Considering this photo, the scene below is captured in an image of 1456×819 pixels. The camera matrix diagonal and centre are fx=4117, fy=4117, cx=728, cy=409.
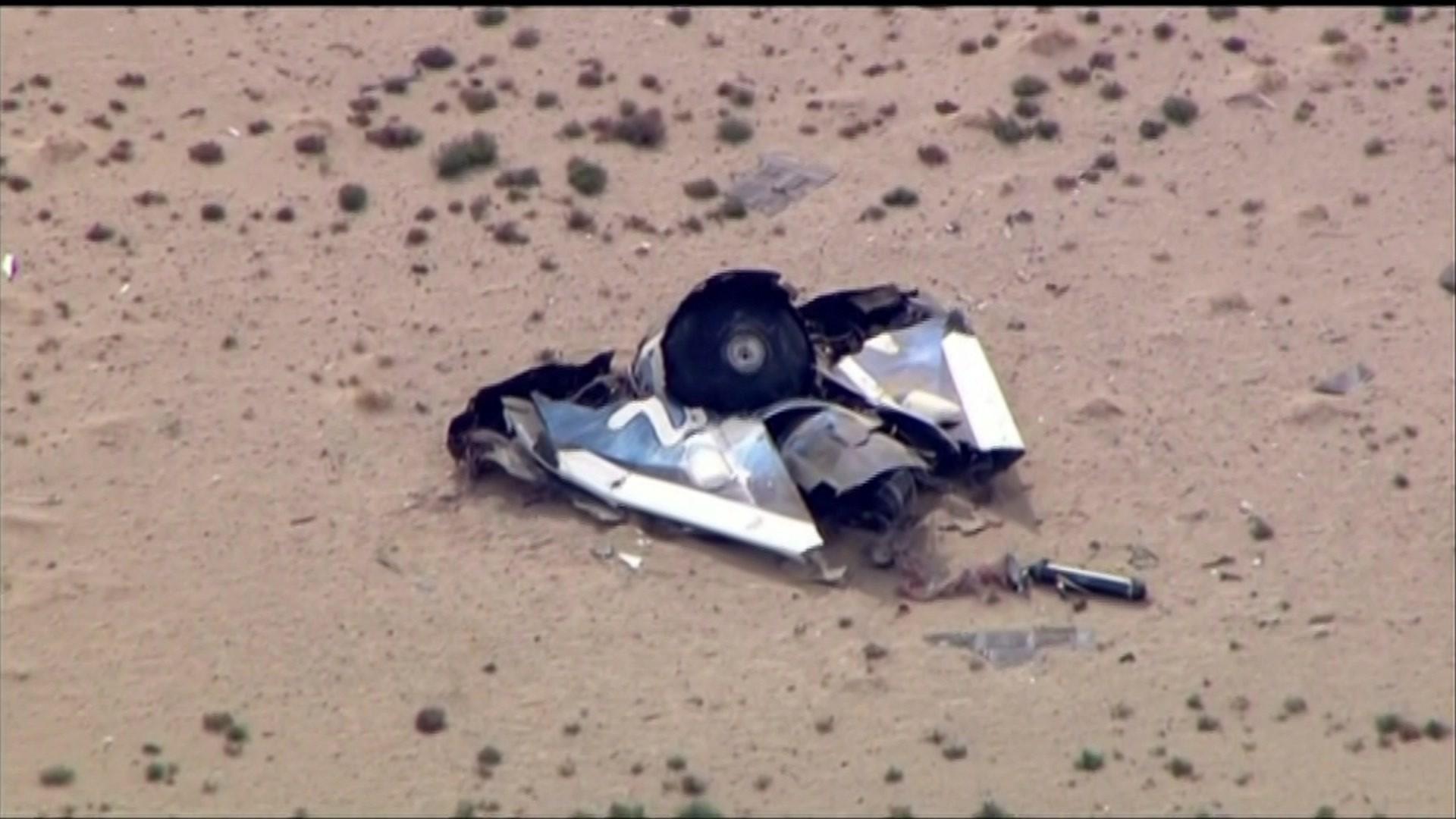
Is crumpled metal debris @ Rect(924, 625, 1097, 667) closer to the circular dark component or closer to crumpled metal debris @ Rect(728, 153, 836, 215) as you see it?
the circular dark component

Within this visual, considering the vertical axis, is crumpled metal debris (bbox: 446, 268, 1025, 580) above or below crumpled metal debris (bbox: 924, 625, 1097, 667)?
above

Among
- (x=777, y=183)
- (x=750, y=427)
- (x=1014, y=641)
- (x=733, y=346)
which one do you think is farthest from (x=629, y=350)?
(x=1014, y=641)

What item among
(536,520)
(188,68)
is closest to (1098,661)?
(536,520)

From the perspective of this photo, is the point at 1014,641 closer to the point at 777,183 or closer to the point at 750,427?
the point at 750,427

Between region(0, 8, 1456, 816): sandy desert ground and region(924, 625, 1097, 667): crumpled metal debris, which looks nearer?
region(0, 8, 1456, 816): sandy desert ground

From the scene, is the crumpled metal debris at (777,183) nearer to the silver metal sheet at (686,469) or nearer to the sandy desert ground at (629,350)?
the sandy desert ground at (629,350)

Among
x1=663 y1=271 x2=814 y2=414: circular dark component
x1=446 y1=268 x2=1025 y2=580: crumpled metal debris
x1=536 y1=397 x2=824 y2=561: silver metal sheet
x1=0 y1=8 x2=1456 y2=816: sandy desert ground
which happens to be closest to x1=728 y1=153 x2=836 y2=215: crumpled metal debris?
x1=0 y1=8 x2=1456 y2=816: sandy desert ground
